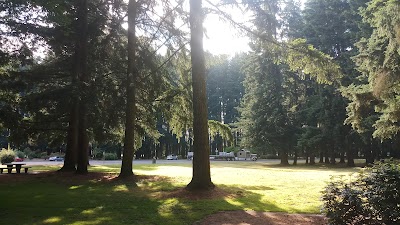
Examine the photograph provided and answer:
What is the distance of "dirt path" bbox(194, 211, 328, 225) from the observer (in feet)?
25.8

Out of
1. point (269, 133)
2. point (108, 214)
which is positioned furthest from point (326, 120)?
point (108, 214)

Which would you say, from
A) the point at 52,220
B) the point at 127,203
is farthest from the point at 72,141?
the point at 52,220

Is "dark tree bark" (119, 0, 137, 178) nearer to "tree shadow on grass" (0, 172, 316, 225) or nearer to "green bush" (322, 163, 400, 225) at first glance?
"tree shadow on grass" (0, 172, 316, 225)

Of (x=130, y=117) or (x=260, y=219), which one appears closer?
(x=260, y=219)

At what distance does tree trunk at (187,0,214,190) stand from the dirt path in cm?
367

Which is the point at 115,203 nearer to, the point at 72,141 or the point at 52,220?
the point at 52,220

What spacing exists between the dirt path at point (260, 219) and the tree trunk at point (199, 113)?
12.0ft

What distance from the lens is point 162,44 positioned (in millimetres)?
17422

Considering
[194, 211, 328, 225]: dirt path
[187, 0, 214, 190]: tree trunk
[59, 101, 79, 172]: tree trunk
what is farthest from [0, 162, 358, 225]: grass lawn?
[59, 101, 79, 172]: tree trunk

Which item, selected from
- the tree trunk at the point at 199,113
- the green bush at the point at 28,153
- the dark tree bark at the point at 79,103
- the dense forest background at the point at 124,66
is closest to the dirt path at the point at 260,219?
the tree trunk at the point at 199,113

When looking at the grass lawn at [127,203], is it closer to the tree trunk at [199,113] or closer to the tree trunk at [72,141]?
the tree trunk at [199,113]

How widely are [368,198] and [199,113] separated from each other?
7819 mm

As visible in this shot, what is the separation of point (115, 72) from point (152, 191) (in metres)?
8.54

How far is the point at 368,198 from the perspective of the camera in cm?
577
